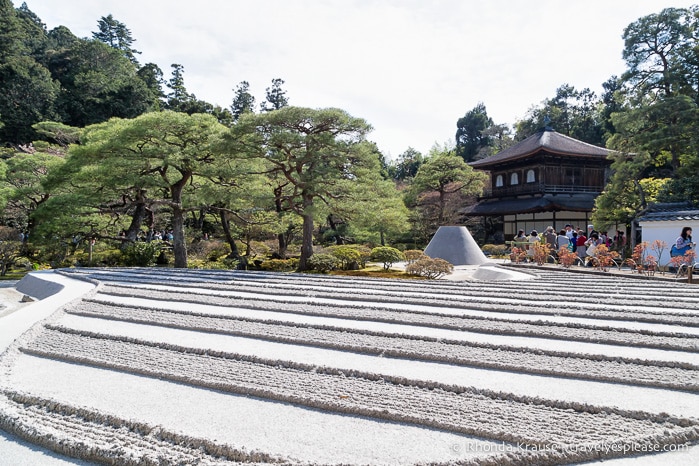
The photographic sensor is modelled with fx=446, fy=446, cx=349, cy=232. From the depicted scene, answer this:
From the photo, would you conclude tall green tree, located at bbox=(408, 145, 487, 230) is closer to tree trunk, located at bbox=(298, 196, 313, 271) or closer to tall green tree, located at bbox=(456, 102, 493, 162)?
tree trunk, located at bbox=(298, 196, 313, 271)

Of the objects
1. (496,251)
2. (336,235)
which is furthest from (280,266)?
(496,251)

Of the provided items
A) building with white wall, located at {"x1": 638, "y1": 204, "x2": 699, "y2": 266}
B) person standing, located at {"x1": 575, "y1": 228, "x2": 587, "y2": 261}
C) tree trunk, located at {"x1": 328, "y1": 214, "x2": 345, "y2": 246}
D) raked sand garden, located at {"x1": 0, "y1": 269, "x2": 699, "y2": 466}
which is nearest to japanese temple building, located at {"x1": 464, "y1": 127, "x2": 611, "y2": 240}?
tree trunk, located at {"x1": 328, "y1": 214, "x2": 345, "y2": 246}

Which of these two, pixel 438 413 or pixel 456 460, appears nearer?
pixel 456 460

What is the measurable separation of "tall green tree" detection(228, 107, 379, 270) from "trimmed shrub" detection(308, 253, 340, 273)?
3.57 ft

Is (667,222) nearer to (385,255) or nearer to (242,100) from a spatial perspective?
(385,255)

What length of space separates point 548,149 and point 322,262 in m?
14.8

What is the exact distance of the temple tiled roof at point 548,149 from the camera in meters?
21.4

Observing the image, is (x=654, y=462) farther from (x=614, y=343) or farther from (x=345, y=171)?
(x=345, y=171)

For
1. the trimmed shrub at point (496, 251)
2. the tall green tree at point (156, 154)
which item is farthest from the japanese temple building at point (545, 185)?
the tall green tree at point (156, 154)

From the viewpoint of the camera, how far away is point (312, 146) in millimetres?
10977

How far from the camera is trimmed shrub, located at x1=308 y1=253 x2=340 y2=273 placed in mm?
11444

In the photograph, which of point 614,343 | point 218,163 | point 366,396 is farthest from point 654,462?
point 218,163

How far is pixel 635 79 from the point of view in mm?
14906

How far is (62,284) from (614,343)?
8.05 metres
